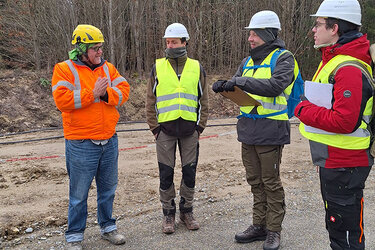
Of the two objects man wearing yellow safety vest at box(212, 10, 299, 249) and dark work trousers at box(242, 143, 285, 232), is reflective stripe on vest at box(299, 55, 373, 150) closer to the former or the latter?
man wearing yellow safety vest at box(212, 10, 299, 249)

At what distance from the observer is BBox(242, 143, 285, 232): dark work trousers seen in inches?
146

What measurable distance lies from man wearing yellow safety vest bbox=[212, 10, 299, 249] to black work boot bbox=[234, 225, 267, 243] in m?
0.15

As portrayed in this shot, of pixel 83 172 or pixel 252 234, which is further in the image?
pixel 252 234

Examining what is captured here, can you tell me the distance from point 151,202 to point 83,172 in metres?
1.75

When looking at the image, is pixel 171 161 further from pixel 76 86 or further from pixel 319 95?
pixel 319 95

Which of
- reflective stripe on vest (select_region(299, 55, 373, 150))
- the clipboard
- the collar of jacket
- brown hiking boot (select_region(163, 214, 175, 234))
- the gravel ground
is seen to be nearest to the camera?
reflective stripe on vest (select_region(299, 55, 373, 150))

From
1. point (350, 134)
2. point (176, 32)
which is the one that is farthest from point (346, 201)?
point (176, 32)

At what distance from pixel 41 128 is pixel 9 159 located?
403 cm

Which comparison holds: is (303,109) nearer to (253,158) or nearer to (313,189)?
(253,158)

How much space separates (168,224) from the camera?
14.0ft

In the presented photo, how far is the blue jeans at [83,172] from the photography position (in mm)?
3707

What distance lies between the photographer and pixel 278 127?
3660 millimetres

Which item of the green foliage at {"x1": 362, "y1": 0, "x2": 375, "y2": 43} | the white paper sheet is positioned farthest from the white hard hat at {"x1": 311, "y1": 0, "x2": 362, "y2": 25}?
the green foliage at {"x1": 362, "y1": 0, "x2": 375, "y2": 43}

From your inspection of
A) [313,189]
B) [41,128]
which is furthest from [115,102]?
→ [41,128]
